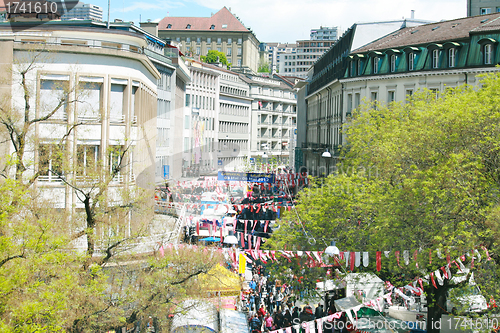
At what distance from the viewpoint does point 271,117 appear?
444ft

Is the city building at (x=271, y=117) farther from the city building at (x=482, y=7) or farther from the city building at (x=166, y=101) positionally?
the city building at (x=482, y=7)

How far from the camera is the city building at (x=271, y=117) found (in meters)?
128

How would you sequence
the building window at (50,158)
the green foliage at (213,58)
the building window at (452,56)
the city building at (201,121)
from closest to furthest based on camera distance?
the building window at (50,158) < the building window at (452,56) < the city building at (201,121) < the green foliage at (213,58)

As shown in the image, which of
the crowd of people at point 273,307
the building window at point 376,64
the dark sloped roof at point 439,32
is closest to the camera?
the crowd of people at point 273,307

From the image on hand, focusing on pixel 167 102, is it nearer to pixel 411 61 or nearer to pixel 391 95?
pixel 391 95

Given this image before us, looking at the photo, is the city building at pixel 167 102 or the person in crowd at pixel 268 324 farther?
the city building at pixel 167 102

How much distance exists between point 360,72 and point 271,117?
281 ft

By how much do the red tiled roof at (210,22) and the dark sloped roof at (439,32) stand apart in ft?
312

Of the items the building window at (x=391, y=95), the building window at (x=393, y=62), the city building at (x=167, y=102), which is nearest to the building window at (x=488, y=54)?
the building window at (x=393, y=62)

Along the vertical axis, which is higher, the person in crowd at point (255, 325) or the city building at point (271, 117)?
the city building at point (271, 117)

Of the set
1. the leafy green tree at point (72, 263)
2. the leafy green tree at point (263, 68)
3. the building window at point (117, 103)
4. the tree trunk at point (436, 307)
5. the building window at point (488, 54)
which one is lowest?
the tree trunk at point (436, 307)

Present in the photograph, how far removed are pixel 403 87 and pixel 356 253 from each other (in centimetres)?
2745

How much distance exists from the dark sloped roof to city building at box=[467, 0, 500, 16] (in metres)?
22.8

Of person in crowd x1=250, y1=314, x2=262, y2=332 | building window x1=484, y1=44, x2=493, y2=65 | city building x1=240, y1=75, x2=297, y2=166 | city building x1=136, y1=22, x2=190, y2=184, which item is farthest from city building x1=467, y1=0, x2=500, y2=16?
person in crowd x1=250, y1=314, x2=262, y2=332
